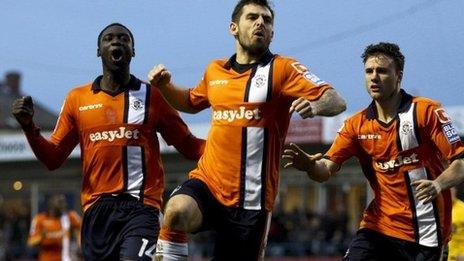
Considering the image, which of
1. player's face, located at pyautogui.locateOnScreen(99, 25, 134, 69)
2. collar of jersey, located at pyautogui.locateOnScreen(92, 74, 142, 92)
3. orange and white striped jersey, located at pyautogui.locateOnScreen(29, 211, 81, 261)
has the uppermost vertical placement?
player's face, located at pyautogui.locateOnScreen(99, 25, 134, 69)

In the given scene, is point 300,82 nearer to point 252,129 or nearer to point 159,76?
point 252,129

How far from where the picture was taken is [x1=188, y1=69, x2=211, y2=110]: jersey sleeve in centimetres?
896

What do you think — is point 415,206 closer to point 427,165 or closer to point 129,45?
point 427,165

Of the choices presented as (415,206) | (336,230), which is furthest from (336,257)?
(415,206)

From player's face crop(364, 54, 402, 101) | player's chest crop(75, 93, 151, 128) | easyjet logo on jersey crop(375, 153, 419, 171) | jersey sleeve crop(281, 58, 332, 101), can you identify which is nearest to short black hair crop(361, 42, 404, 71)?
player's face crop(364, 54, 402, 101)

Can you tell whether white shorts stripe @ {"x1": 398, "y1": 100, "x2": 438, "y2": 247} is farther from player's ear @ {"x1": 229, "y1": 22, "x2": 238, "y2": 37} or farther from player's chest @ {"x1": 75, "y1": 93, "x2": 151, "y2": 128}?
player's chest @ {"x1": 75, "y1": 93, "x2": 151, "y2": 128}

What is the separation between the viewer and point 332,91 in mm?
8211

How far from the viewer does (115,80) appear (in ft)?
31.2

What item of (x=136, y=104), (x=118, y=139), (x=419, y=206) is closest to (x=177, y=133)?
(x=136, y=104)

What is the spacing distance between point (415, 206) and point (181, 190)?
76.2 inches

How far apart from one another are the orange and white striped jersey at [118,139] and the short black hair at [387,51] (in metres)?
1.50

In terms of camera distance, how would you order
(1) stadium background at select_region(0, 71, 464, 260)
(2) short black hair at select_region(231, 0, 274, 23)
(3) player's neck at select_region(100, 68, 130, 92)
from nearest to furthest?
(2) short black hair at select_region(231, 0, 274, 23)
(3) player's neck at select_region(100, 68, 130, 92)
(1) stadium background at select_region(0, 71, 464, 260)

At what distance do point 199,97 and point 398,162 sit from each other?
1.59 m

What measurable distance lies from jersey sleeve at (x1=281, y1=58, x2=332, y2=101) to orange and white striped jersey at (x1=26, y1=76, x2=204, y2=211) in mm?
1341
